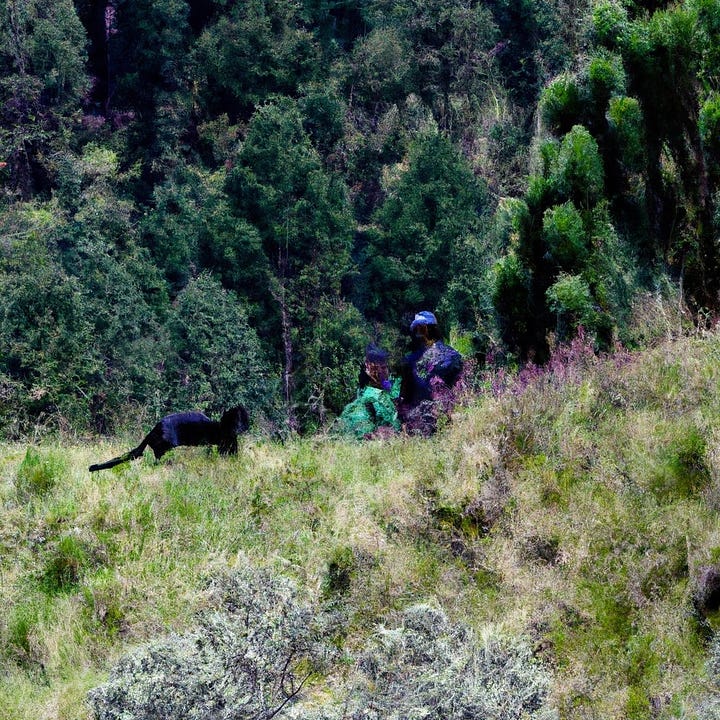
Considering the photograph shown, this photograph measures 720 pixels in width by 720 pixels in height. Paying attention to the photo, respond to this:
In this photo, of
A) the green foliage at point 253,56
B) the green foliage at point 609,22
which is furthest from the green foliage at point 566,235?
the green foliage at point 253,56

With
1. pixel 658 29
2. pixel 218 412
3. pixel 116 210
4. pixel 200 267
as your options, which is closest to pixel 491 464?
pixel 658 29

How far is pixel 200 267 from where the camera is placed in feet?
107

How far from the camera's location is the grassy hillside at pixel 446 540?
171 inches

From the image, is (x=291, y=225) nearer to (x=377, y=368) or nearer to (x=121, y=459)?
(x=377, y=368)

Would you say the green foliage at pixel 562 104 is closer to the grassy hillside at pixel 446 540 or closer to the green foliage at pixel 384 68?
the grassy hillside at pixel 446 540

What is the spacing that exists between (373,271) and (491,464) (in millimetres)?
29546

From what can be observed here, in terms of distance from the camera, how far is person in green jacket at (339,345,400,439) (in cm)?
725

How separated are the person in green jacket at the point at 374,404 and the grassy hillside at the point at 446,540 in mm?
712

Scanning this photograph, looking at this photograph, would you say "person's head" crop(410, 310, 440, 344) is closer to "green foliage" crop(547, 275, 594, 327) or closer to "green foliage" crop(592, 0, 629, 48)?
"green foliage" crop(547, 275, 594, 327)

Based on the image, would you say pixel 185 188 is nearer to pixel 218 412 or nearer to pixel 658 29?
pixel 218 412

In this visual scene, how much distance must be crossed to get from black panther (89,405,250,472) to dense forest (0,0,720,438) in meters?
3.13

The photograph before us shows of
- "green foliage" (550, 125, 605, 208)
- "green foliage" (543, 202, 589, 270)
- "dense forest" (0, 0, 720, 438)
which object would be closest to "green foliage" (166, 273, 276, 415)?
"dense forest" (0, 0, 720, 438)

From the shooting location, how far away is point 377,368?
7.62 meters

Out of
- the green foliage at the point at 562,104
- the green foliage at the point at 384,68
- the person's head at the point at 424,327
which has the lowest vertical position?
the person's head at the point at 424,327
